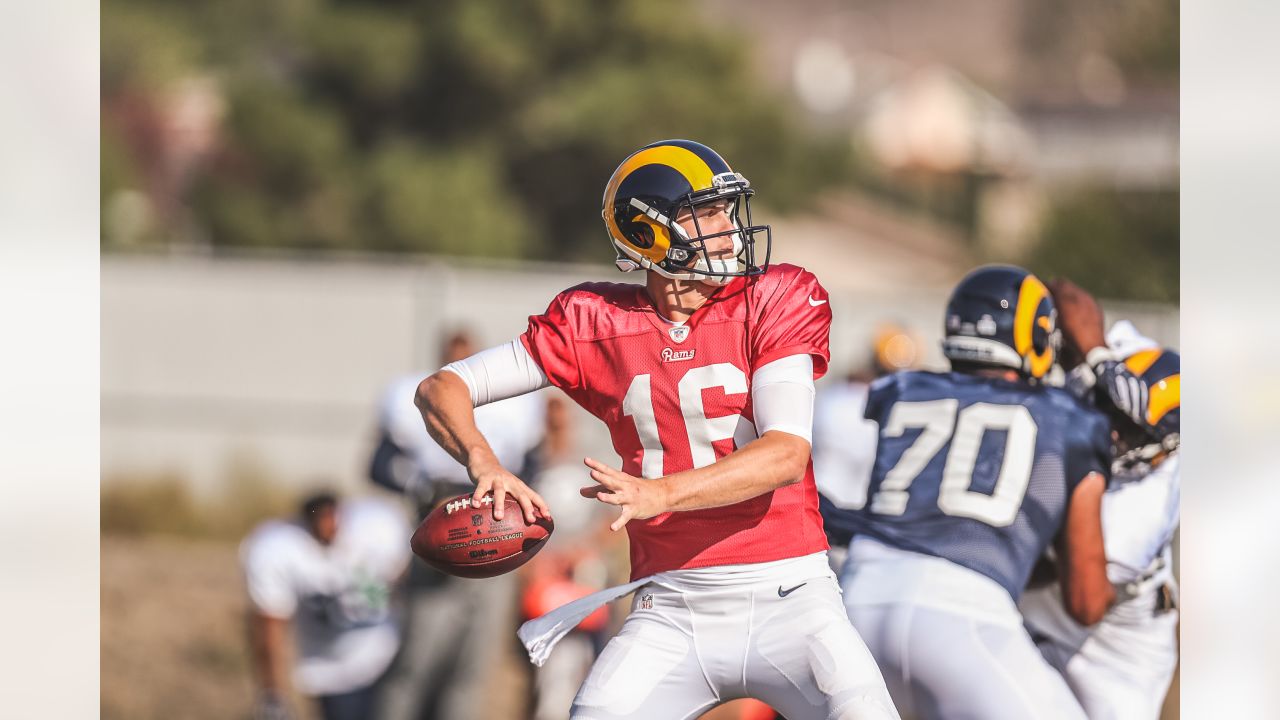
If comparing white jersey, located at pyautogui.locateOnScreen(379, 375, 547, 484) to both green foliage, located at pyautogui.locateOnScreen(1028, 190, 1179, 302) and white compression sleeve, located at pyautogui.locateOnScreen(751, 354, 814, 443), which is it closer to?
white compression sleeve, located at pyautogui.locateOnScreen(751, 354, 814, 443)

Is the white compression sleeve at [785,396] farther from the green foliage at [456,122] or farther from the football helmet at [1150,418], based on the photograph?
the green foliage at [456,122]

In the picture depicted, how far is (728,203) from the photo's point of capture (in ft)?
13.4

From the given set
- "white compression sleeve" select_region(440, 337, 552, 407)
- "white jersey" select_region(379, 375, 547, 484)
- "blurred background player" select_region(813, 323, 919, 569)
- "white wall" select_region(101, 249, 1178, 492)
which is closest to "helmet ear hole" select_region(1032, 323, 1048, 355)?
"white compression sleeve" select_region(440, 337, 552, 407)

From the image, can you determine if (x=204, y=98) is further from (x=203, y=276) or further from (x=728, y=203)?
(x=728, y=203)

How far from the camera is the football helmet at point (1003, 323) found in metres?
4.82

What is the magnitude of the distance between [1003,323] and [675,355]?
54.1 inches

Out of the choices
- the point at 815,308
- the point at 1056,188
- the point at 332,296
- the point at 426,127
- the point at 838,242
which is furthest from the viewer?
the point at 1056,188

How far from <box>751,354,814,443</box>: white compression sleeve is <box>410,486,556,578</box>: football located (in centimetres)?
61

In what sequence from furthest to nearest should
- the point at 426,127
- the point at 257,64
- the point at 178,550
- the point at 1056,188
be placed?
the point at 1056,188 < the point at 257,64 < the point at 426,127 < the point at 178,550

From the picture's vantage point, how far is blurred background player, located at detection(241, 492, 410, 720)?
279 inches

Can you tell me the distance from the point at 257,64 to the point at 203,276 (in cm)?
1794

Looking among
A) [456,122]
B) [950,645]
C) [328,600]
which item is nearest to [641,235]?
[950,645]
